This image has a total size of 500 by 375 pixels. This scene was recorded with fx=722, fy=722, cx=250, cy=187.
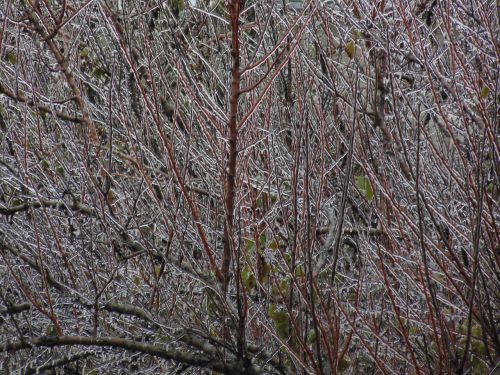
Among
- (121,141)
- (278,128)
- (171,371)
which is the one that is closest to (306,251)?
(171,371)

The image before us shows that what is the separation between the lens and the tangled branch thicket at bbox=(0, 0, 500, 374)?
10.7 ft

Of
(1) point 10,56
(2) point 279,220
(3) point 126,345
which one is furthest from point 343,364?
(1) point 10,56

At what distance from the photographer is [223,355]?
384cm

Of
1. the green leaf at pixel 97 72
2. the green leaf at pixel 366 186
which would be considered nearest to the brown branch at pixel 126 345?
the green leaf at pixel 366 186

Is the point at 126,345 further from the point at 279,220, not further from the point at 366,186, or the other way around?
the point at 279,220

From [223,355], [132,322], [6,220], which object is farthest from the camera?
[6,220]

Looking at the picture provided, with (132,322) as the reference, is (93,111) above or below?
above

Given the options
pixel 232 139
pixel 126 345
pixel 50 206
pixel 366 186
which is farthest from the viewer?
pixel 50 206

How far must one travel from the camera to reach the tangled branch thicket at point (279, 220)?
10.7 feet

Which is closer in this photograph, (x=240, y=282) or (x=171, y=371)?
(x=240, y=282)

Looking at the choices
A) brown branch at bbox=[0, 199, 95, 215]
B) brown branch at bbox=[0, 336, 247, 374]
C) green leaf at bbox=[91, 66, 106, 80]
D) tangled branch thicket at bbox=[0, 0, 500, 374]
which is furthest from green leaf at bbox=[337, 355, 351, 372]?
green leaf at bbox=[91, 66, 106, 80]

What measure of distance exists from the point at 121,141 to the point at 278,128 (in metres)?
1.55

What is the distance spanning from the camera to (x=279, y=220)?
568cm

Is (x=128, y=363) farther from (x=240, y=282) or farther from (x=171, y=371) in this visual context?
(x=240, y=282)
